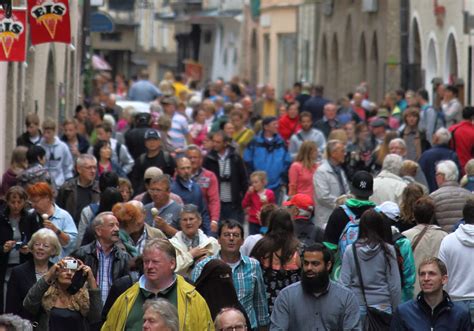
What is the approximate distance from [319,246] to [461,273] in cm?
166

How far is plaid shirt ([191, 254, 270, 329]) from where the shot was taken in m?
12.2

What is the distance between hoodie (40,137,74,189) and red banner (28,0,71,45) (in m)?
1.16

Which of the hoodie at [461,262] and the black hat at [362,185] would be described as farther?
the black hat at [362,185]

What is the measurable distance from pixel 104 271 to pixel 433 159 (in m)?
7.87

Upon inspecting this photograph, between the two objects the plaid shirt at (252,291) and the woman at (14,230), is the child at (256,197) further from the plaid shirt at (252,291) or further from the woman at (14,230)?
the plaid shirt at (252,291)

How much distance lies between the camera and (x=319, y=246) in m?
11.5

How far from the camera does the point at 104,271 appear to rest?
12.4m

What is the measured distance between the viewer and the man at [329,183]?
17234 mm

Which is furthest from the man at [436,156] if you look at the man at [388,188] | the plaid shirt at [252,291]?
the plaid shirt at [252,291]

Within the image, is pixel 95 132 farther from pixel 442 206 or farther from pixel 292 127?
pixel 442 206

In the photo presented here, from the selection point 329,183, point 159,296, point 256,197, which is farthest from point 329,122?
point 159,296

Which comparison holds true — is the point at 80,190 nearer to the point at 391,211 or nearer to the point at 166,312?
the point at 391,211

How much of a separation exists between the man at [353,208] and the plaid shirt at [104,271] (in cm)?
203

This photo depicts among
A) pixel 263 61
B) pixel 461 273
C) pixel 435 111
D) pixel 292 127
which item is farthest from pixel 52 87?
pixel 263 61
